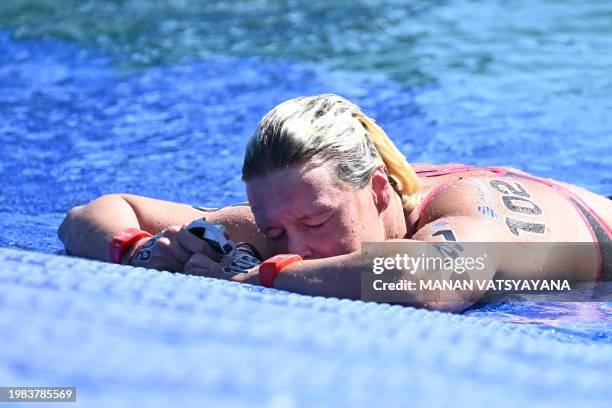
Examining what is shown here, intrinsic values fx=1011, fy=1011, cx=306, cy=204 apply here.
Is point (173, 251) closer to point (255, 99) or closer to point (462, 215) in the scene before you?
point (462, 215)

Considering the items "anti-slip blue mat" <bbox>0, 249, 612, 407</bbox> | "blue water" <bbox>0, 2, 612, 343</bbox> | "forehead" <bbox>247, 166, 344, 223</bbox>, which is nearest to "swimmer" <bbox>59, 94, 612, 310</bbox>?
"forehead" <bbox>247, 166, 344, 223</bbox>

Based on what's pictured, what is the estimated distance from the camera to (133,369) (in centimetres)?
206

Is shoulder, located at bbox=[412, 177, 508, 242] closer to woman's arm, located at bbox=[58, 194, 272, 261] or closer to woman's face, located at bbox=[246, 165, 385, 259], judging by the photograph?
woman's face, located at bbox=[246, 165, 385, 259]

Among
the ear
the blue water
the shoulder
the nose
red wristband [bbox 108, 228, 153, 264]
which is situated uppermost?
the ear

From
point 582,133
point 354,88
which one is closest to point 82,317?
point 582,133

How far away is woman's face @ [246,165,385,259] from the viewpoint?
9.99 feet

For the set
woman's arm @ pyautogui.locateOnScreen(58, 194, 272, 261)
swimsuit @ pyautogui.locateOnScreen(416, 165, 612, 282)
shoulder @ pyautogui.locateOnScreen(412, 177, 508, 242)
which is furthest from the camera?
woman's arm @ pyautogui.locateOnScreen(58, 194, 272, 261)

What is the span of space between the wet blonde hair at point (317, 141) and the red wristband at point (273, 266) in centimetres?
27

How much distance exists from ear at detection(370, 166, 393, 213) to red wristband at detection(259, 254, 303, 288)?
1.05ft

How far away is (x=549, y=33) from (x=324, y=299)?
601 cm

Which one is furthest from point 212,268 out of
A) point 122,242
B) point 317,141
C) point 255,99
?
point 255,99

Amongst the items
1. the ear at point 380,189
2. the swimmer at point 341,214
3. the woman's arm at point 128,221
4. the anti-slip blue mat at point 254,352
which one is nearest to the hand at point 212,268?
the swimmer at point 341,214

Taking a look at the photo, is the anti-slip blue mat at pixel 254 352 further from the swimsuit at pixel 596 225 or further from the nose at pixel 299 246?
the swimsuit at pixel 596 225

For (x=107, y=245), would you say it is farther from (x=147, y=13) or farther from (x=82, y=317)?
(x=147, y=13)
